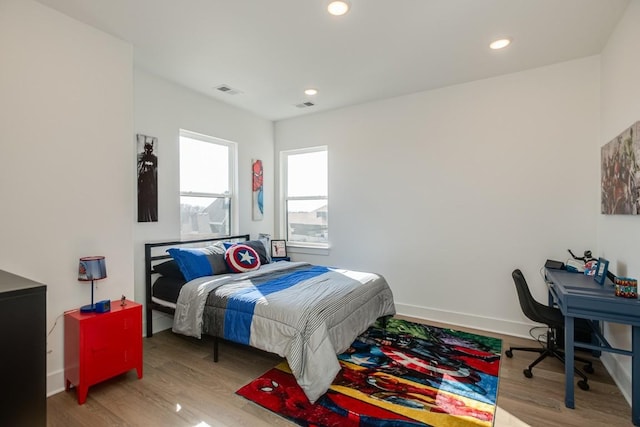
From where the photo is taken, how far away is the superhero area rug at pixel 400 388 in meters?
2.07

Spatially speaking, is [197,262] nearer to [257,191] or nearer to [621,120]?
[257,191]

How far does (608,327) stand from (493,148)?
1.98 metres

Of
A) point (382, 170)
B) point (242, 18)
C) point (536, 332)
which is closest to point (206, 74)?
point (242, 18)

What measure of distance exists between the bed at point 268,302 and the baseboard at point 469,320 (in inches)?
30.4

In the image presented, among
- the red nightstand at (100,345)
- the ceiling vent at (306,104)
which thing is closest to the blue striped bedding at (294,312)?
the red nightstand at (100,345)

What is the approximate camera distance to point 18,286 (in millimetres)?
1410

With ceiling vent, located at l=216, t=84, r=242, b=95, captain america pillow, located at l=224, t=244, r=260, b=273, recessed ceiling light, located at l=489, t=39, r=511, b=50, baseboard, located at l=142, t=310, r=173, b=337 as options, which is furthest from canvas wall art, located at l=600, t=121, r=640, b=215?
baseboard, located at l=142, t=310, r=173, b=337

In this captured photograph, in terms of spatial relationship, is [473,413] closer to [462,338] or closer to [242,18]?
[462,338]

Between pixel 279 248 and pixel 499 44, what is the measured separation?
3.65 metres

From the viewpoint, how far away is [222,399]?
7.50 ft

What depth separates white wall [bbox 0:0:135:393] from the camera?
2.19 metres

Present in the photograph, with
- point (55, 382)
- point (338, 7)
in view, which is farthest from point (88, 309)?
point (338, 7)

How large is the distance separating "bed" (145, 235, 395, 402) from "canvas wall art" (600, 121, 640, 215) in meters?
2.10

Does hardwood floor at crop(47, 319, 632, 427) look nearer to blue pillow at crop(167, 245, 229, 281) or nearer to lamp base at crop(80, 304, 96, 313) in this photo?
lamp base at crop(80, 304, 96, 313)
